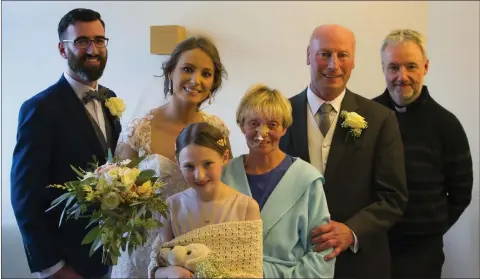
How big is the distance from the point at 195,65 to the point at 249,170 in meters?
0.47

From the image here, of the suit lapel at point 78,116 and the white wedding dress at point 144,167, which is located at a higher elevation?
the suit lapel at point 78,116

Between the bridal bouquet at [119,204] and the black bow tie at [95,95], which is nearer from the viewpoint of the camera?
the bridal bouquet at [119,204]

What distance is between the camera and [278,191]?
1800 millimetres

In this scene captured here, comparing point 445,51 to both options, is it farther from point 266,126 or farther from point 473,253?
point 266,126

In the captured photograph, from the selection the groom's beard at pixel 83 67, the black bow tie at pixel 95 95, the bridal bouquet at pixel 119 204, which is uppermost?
the groom's beard at pixel 83 67

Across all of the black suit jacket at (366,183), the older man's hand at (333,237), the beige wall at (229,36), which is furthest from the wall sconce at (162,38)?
the older man's hand at (333,237)

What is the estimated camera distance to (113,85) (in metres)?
3.57

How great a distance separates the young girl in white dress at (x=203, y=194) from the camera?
5.54 ft

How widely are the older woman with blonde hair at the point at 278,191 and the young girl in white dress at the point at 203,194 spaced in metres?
0.09

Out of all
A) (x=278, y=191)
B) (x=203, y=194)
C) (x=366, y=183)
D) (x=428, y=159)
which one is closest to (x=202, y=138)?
(x=203, y=194)

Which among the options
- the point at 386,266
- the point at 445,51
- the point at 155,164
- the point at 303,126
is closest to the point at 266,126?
the point at 303,126

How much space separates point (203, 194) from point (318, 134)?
0.61m

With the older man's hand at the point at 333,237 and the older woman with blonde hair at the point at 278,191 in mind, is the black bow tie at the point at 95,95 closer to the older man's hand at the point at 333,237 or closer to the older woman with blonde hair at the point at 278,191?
the older woman with blonde hair at the point at 278,191

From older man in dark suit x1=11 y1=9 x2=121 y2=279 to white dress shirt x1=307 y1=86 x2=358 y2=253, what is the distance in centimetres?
87
